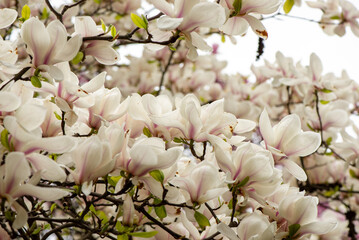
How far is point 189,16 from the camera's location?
0.82 m

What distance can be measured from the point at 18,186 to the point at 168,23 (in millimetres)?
385

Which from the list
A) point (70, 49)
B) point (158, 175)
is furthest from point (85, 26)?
point (158, 175)

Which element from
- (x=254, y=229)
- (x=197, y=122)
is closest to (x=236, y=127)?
(x=197, y=122)

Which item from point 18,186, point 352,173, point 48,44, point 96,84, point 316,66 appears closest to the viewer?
point 18,186

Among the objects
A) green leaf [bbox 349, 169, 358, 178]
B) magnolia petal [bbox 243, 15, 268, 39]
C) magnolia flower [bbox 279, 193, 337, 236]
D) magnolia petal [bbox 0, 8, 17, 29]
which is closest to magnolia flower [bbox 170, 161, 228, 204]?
magnolia flower [bbox 279, 193, 337, 236]

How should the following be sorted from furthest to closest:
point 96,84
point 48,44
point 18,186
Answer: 1. point 96,84
2. point 48,44
3. point 18,186

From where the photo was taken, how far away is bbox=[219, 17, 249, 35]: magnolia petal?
3.05 ft

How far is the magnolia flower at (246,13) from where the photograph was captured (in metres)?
0.89

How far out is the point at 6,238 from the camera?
0.88 metres

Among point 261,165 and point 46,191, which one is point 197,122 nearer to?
point 261,165

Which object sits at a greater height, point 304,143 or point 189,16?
point 189,16

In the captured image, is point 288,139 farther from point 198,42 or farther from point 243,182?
point 198,42

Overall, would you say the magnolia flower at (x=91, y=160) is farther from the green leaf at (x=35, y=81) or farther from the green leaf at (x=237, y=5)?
the green leaf at (x=237, y=5)

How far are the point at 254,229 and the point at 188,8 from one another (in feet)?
1.41
